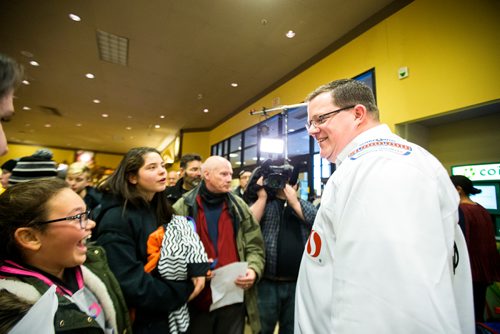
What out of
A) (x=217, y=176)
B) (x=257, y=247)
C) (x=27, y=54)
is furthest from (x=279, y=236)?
(x=27, y=54)

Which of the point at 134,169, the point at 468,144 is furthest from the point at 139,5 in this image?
the point at 468,144

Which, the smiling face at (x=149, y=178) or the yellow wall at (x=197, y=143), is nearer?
the smiling face at (x=149, y=178)

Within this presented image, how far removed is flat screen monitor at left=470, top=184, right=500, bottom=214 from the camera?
2.43 metres

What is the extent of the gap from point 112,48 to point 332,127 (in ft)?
16.3

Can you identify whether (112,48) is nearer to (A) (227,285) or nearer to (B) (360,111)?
(A) (227,285)

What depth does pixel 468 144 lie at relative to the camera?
2.66 meters

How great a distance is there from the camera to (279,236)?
176 cm

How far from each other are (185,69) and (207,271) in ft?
15.6

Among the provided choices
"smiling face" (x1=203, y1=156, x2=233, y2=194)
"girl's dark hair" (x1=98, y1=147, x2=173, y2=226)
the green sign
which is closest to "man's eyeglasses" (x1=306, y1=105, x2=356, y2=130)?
"smiling face" (x1=203, y1=156, x2=233, y2=194)

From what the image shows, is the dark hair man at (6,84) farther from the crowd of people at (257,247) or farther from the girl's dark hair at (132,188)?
the girl's dark hair at (132,188)

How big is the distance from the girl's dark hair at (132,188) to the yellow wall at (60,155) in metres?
13.1

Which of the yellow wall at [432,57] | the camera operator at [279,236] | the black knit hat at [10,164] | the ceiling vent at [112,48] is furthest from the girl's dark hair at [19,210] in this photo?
the ceiling vent at [112,48]

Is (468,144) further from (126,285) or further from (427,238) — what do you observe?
(126,285)

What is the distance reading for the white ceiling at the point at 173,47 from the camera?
342 centimetres
